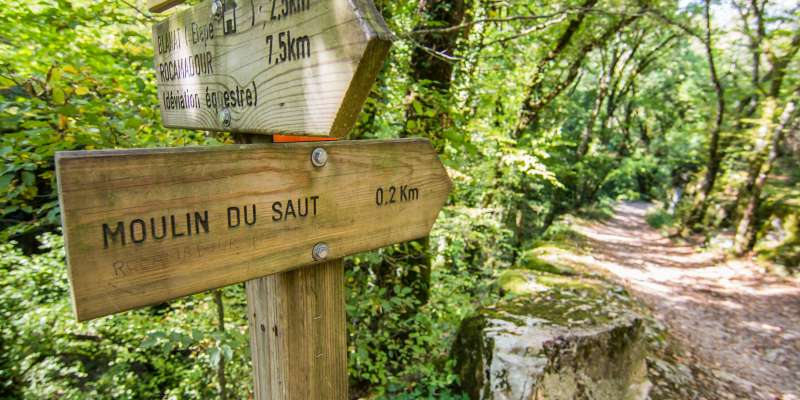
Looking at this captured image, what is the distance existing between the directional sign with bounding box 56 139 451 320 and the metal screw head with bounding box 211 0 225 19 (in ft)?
1.52

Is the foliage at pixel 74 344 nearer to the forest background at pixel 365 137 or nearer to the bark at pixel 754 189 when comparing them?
the forest background at pixel 365 137

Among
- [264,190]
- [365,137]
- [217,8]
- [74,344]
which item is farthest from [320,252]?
[74,344]

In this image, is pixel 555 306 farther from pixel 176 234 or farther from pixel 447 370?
pixel 176 234

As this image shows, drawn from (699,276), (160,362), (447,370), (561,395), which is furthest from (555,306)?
(699,276)

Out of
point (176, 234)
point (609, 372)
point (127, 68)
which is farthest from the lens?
point (609, 372)

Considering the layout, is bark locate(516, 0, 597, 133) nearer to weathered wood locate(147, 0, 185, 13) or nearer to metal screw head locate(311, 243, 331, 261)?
weathered wood locate(147, 0, 185, 13)

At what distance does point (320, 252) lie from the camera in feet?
3.44

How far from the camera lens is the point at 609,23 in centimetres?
915

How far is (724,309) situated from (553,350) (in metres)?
5.94

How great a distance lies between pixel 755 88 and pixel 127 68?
11.7 m

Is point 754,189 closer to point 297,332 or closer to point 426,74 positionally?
point 426,74

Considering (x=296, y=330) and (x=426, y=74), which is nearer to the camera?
(x=296, y=330)

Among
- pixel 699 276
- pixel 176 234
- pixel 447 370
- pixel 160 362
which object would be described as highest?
pixel 176 234

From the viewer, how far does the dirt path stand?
4.78 meters
